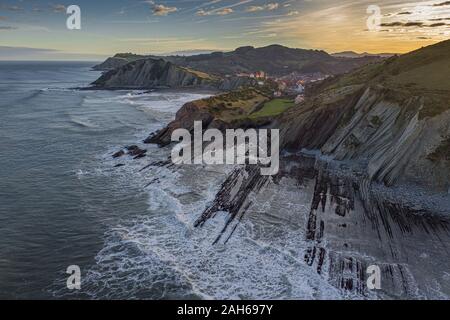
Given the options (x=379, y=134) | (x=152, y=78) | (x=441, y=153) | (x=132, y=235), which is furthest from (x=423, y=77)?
(x=152, y=78)

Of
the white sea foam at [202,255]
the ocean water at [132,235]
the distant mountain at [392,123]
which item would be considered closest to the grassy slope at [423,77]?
the distant mountain at [392,123]

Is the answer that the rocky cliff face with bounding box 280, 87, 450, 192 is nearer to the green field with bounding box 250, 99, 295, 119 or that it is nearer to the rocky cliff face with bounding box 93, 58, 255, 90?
the green field with bounding box 250, 99, 295, 119

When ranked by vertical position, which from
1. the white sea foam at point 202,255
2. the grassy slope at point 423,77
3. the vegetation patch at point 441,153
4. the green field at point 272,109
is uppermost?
the grassy slope at point 423,77

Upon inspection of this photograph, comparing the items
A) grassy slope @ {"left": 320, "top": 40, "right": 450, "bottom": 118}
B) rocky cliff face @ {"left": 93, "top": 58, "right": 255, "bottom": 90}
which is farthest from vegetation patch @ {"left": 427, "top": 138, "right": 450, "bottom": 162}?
rocky cliff face @ {"left": 93, "top": 58, "right": 255, "bottom": 90}

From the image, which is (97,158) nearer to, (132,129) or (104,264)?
(132,129)

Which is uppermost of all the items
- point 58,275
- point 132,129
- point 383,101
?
point 383,101

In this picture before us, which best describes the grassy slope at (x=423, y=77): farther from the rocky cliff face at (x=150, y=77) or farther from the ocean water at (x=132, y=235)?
the rocky cliff face at (x=150, y=77)

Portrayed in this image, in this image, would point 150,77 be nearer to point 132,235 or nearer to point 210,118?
point 210,118
